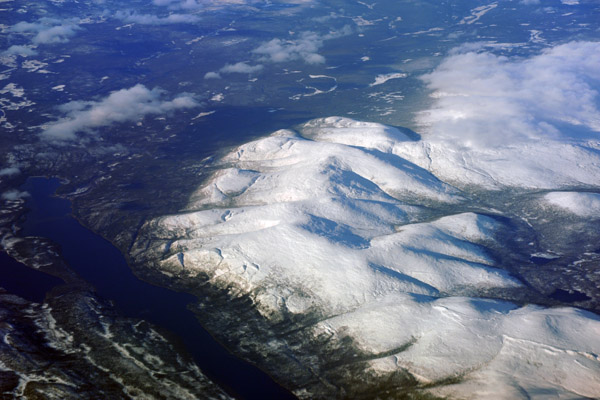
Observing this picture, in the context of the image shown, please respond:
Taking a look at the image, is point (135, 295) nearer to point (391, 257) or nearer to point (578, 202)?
point (391, 257)

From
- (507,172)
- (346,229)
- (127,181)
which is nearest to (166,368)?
(346,229)

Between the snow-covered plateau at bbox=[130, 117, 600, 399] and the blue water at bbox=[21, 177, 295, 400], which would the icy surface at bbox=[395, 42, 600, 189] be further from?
the blue water at bbox=[21, 177, 295, 400]

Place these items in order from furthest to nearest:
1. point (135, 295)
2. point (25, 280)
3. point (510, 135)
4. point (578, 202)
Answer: point (510, 135) < point (578, 202) < point (25, 280) < point (135, 295)

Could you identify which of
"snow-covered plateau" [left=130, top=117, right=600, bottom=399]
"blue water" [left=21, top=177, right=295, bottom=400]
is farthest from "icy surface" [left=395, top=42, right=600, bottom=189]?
"blue water" [left=21, top=177, right=295, bottom=400]

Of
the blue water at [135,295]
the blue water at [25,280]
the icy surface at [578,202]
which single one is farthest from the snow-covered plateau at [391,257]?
the blue water at [25,280]

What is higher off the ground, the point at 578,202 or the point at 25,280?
the point at 578,202

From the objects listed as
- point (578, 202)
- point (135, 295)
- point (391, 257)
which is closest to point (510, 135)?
point (578, 202)
